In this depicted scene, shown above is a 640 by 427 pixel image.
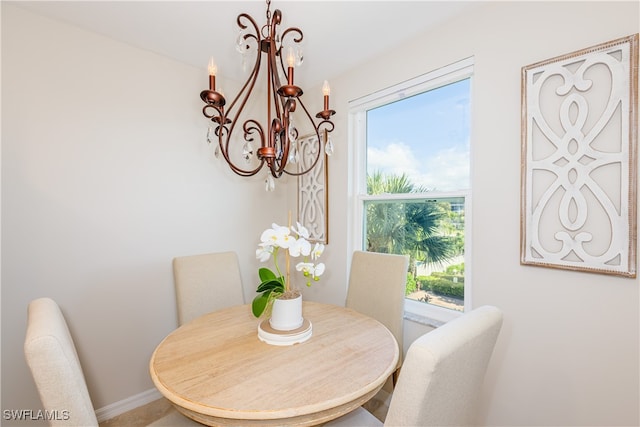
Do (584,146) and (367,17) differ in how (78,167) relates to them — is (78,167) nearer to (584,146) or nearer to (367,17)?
(367,17)

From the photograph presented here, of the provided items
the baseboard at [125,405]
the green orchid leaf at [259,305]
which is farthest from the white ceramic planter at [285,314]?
the baseboard at [125,405]

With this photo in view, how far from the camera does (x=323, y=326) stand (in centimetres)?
145

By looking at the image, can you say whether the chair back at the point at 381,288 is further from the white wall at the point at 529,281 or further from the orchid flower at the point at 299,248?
the orchid flower at the point at 299,248

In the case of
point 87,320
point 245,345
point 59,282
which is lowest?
point 87,320

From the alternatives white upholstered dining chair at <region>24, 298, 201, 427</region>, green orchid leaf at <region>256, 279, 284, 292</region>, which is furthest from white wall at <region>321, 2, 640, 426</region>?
white upholstered dining chair at <region>24, 298, 201, 427</region>

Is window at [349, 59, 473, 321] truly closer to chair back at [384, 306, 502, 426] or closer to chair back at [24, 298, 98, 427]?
chair back at [384, 306, 502, 426]

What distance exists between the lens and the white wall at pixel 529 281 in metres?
1.20

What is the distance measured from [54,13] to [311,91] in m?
1.76

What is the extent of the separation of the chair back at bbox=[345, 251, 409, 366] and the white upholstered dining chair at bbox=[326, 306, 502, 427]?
773 millimetres

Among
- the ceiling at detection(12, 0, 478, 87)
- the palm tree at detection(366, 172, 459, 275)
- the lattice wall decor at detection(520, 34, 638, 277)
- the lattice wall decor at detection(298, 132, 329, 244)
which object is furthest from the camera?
the lattice wall decor at detection(298, 132, 329, 244)

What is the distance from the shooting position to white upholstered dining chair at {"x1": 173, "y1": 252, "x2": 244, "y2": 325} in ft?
5.87

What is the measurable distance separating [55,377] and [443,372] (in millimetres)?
992

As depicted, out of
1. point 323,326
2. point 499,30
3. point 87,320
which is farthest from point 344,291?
point 499,30

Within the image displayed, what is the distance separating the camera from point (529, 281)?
142cm
